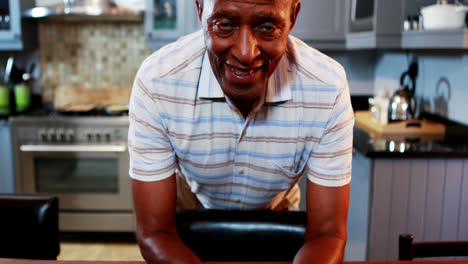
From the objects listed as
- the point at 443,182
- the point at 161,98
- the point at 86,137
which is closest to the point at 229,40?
the point at 161,98

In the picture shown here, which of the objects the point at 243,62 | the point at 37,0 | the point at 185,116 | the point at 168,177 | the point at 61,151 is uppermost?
the point at 37,0

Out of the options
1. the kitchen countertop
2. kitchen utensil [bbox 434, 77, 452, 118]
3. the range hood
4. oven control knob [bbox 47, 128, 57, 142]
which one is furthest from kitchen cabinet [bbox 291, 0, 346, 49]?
oven control knob [bbox 47, 128, 57, 142]

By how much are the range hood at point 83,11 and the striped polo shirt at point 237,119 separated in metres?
2.04

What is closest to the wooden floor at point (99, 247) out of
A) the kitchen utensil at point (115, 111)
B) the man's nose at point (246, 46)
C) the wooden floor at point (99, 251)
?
the wooden floor at point (99, 251)

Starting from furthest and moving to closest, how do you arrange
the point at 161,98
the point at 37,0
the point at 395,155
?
the point at 37,0 → the point at 395,155 → the point at 161,98

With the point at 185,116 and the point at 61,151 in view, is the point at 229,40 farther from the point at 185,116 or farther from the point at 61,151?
the point at 61,151

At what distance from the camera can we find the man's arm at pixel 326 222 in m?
0.94

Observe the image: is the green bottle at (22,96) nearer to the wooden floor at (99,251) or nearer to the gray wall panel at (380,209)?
the wooden floor at (99,251)

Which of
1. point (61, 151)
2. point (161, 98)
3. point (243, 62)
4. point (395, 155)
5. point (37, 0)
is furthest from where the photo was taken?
point (37, 0)

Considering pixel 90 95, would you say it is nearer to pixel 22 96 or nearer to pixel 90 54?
pixel 90 54

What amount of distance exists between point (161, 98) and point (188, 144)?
124mm

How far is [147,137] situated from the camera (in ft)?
3.31

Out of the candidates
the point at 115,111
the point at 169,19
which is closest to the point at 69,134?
the point at 115,111

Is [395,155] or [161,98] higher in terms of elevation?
[161,98]
